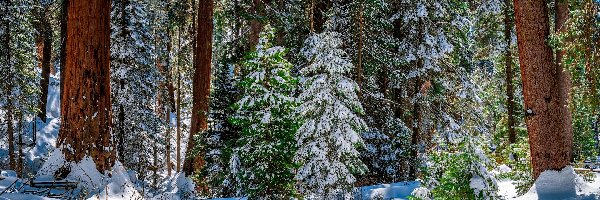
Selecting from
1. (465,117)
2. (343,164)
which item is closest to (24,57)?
(343,164)

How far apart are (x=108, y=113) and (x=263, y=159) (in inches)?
123

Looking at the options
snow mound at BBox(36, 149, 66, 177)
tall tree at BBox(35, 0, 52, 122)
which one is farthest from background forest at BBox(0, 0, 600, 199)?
tall tree at BBox(35, 0, 52, 122)

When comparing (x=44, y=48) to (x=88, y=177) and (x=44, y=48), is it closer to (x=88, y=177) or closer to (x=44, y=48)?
(x=44, y=48)

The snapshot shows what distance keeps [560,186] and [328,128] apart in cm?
543

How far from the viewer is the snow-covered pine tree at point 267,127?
9.48m

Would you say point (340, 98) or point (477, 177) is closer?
point (477, 177)

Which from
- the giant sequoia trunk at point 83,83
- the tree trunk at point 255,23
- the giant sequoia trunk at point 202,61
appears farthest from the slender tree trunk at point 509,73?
the giant sequoia trunk at point 83,83

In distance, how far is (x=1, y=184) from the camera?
6.87 metres

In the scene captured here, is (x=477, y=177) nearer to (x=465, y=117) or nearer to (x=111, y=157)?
(x=111, y=157)

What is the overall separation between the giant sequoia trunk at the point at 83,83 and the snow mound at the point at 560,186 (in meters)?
7.53

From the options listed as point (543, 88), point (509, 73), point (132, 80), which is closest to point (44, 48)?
point (132, 80)

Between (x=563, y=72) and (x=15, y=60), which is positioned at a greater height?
(x=15, y=60)

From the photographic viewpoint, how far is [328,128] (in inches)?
459

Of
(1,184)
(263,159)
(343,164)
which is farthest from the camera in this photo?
(343,164)
